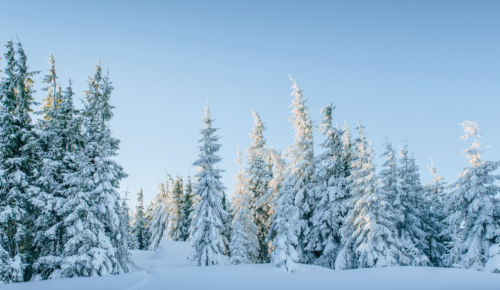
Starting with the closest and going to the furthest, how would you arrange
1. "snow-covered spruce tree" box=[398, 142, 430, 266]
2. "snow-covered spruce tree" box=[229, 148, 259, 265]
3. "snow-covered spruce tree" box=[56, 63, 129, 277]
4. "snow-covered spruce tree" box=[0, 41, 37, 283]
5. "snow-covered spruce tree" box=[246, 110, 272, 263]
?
"snow-covered spruce tree" box=[0, 41, 37, 283] < "snow-covered spruce tree" box=[56, 63, 129, 277] < "snow-covered spruce tree" box=[398, 142, 430, 266] < "snow-covered spruce tree" box=[229, 148, 259, 265] < "snow-covered spruce tree" box=[246, 110, 272, 263]

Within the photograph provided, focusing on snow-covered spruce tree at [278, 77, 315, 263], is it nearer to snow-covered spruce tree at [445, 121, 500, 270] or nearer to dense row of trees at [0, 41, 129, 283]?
snow-covered spruce tree at [445, 121, 500, 270]

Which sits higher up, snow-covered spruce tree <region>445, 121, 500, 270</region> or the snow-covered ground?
snow-covered spruce tree <region>445, 121, 500, 270</region>

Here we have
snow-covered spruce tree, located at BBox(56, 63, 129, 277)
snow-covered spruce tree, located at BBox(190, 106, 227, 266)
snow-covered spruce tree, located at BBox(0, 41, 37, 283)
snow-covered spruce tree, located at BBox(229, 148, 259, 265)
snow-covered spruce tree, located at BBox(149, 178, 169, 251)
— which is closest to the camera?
snow-covered spruce tree, located at BBox(0, 41, 37, 283)

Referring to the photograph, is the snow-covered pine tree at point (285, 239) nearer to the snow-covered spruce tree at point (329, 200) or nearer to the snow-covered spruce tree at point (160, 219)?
the snow-covered spruce tree at point (329, 200)

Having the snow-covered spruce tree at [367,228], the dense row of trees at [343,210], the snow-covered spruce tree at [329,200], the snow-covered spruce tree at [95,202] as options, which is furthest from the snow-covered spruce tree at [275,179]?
the snow-covered spruce tree at [95,202]

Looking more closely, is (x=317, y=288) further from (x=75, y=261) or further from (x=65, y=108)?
(x=65, y=108)

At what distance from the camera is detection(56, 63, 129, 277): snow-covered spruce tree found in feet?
59.3

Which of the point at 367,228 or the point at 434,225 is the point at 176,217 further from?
the point at 434,225

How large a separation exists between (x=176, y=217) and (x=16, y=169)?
100ft

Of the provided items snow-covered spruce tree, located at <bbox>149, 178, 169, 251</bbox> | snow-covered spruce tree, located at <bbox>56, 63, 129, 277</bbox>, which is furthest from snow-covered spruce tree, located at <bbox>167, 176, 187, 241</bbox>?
snow-covered spruce tree, located at <bbox>56, 63, 129, 277</bbox>

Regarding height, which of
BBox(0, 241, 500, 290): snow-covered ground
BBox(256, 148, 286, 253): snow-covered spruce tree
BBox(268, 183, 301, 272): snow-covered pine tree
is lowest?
BBox(0, 241, 500, 290): snow-covered ground

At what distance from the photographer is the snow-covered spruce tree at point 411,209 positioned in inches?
927

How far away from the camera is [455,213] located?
75.0ft

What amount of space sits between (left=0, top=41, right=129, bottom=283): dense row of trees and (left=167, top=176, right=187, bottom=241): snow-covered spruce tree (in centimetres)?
2534
